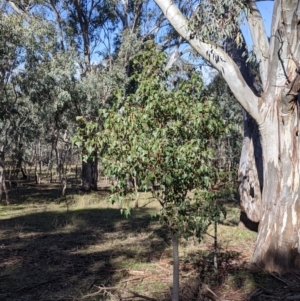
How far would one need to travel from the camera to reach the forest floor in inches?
214

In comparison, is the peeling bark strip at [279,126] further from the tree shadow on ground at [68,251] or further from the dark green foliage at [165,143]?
the tree shadow on ground at [68,251]

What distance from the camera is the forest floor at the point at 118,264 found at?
5.45m

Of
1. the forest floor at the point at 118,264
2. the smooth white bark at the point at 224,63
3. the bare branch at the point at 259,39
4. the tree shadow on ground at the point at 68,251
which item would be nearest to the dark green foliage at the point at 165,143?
the forest floor at the point at 118,264

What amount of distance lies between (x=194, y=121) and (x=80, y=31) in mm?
17235

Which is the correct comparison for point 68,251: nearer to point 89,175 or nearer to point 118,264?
point 118,264

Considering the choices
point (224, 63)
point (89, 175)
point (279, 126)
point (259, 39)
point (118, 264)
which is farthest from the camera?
point (89, 175)

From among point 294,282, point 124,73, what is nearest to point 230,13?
point 294,282

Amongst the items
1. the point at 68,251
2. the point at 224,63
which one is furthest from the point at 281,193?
the point at 68,251

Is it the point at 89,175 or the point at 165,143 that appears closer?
the point at 165,143

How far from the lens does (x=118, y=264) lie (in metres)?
6.83

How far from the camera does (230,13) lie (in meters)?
6.82

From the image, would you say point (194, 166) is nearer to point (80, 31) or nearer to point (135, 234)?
point (135, 234)

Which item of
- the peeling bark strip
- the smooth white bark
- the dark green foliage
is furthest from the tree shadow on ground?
the smooth white bark

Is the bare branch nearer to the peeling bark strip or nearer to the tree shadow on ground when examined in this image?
the peeling bark strip
